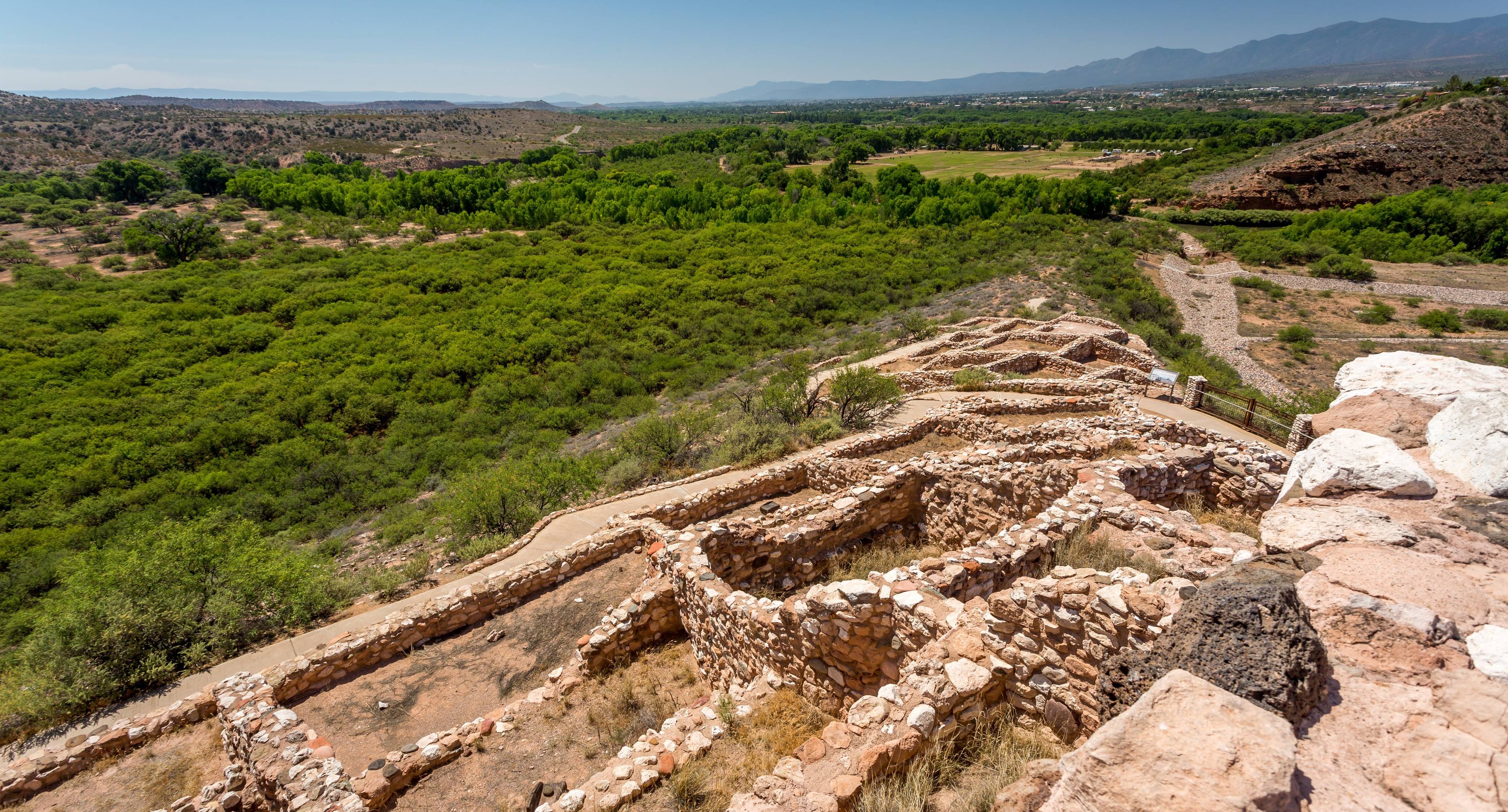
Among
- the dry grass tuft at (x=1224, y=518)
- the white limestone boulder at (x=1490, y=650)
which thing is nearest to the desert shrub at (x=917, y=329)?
the dry grass tuft at (x=1224, y=518)

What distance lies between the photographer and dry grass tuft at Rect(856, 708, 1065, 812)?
459 centimetres

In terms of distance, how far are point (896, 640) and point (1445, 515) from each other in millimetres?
5379

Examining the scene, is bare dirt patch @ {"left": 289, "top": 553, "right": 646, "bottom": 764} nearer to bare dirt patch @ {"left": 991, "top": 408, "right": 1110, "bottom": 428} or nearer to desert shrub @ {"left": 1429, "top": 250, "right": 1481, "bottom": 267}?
bare dirt patch @ {"left": 991, "top": 408, "right": 1110, "bottom": 428}

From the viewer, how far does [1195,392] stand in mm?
16344

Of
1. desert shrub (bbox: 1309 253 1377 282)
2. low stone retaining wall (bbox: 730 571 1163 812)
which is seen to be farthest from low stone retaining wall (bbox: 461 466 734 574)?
desert shrub (bbox: 1309 253 1377 282)

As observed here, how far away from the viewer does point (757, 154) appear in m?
106

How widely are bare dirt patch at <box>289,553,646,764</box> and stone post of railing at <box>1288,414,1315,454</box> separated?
38.0 ft

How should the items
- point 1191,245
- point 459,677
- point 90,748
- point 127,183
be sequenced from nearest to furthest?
point 90,748 < point 459,677 < point 1191,245 < point 127,183

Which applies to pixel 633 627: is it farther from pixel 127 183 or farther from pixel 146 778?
pixel 127 183

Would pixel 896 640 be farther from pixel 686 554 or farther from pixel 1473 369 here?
pixel 1473 369

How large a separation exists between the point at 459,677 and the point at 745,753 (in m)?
5.10

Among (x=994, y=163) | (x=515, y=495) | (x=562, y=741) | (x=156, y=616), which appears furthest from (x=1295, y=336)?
(x=994, y=163)

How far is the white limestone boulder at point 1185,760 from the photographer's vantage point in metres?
3.06

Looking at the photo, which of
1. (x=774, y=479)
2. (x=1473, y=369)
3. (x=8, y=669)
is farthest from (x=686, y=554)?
Answer: (x=8, y=669)
